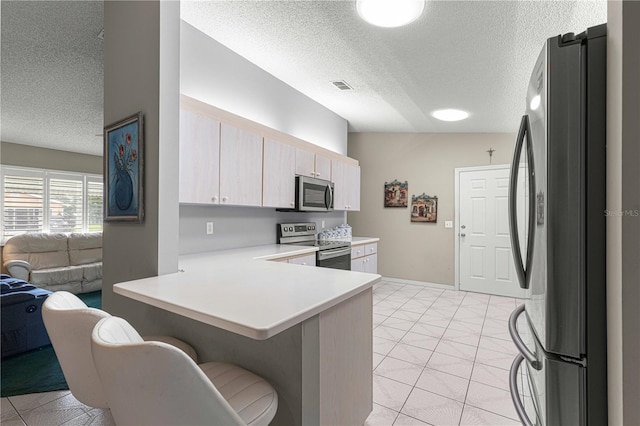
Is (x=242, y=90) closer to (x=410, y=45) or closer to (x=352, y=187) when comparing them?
(x=410, y=45)

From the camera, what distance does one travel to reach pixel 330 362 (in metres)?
1.30

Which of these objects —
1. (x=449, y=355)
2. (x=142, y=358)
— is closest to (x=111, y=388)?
(x=142, y=358)

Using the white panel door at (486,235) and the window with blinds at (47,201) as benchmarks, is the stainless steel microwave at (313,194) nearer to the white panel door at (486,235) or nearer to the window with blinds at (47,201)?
the white panel door at (486,235)

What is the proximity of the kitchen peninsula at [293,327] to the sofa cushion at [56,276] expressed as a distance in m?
4.58

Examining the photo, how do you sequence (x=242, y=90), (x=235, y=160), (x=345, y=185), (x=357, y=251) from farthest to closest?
(x=345, y=185) → (x=357, y=251) → (x=242, y=90) → (x=235, y=160)

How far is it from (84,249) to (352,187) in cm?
495

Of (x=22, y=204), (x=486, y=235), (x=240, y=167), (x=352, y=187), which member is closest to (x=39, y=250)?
(x=22, y=204)

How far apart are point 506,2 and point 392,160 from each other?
3.62 m

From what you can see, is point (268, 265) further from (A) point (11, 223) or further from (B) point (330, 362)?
(A) point (11, 223)

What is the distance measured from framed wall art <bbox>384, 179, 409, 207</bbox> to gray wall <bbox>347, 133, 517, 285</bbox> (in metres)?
0.07

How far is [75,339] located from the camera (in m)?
1.10

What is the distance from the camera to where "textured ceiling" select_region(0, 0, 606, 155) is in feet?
7.23

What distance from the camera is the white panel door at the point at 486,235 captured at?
4668 mm
